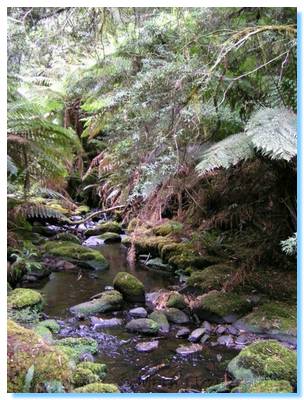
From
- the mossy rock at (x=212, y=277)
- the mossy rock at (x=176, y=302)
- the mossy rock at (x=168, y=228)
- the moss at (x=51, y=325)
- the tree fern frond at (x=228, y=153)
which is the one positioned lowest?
the moss at (x=51, y=325)

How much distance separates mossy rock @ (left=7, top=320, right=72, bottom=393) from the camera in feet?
4.80

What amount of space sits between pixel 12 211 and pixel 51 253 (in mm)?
852

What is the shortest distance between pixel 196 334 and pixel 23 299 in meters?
1.02

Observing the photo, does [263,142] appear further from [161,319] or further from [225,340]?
[161,319]

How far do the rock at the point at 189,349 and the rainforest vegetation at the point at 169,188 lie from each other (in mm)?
11

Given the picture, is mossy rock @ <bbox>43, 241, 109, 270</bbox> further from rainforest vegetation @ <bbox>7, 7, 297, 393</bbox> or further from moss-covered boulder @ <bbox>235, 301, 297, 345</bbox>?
moss-covered boulder @ <bbox>235, 301, 297, 345</bbox>

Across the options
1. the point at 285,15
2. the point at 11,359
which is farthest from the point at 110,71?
the point at 11,359

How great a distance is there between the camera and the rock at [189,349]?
2305mm

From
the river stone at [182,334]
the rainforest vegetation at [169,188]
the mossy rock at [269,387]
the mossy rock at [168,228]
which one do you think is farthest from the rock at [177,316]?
the mossy rock at [168,228]

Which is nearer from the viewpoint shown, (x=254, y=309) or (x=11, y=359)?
(x=11, y=359)

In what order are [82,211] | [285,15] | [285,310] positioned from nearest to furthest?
[285,15] < [285,310] < [82,211]

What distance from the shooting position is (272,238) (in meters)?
2.86

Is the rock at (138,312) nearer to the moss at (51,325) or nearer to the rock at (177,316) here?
the rock at (177,316)

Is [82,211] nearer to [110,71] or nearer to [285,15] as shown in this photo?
[110,71]
